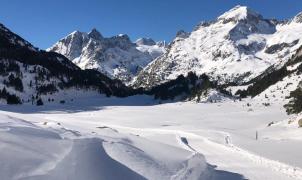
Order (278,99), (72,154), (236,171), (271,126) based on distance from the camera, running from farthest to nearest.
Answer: (278,99) → (271,126) → (236,171) → (72,154)

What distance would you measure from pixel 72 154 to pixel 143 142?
1427 cm

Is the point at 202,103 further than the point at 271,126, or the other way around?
the point at 202,103

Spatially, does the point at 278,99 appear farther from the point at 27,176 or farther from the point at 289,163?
the point at 27,176

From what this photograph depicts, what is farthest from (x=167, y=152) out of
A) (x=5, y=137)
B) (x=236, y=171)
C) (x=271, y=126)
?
(x=271, y=126)

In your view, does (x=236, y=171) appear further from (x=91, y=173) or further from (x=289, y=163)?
(x=91, y=173)

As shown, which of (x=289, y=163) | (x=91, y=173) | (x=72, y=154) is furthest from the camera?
(x=289, y=163)

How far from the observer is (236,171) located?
2625cm

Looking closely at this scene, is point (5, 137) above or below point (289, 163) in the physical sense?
above

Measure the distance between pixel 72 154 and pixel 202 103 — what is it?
5007 inches

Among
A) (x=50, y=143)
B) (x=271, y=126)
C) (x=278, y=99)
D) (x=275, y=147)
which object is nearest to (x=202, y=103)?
(x=278, y=99)

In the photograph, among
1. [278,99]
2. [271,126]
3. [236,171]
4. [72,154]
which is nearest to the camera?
[72,154]

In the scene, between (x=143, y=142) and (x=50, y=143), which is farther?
(x=143, y=142)

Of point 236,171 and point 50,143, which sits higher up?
point 50,143

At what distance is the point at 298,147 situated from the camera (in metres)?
38.1
